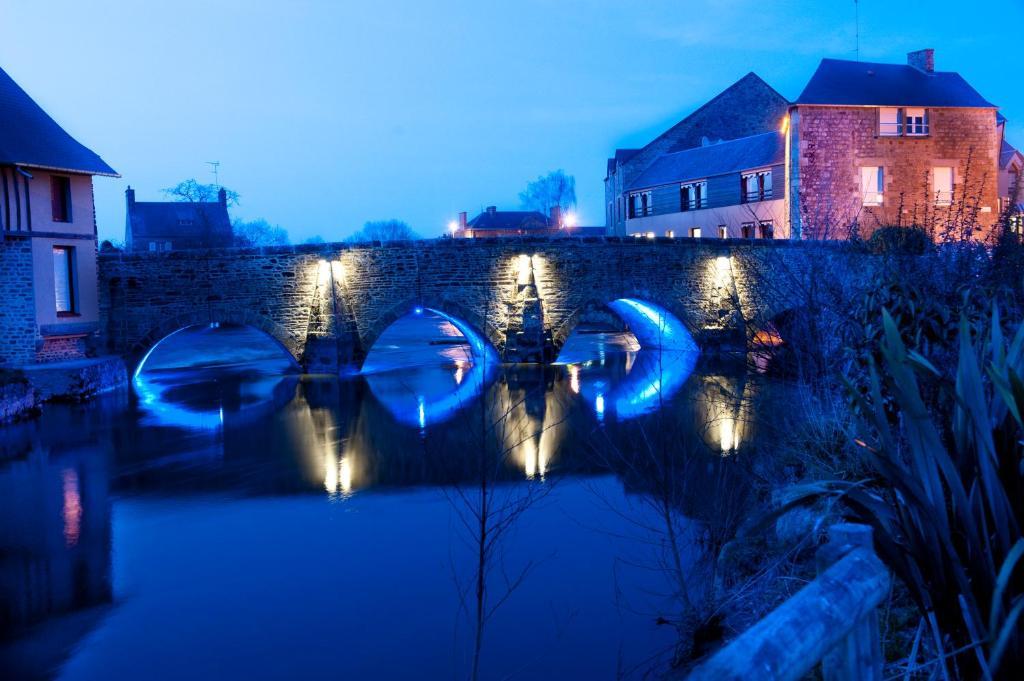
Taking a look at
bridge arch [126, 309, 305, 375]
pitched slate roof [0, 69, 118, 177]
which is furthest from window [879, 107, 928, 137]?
pitched slate roof [0, 69, 118, 177]

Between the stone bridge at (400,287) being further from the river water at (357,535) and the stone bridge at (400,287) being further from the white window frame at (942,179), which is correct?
the white window frame at (942,179)

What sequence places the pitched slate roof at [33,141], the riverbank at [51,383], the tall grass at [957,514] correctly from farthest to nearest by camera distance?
the pitched slate roof at [33,141]
the riverbank at [51,383]
the tall grass at [957,514]

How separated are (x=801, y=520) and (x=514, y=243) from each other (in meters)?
14.9

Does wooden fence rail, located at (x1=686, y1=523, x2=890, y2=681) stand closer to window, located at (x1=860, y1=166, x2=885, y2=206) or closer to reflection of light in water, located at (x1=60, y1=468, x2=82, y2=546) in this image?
reflection of light in water, located at (x1=60, y1=468, x2=82, y2=546)

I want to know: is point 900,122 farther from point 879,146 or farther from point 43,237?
point 43,237

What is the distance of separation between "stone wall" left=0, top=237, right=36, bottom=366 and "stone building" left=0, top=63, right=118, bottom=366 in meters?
0.02

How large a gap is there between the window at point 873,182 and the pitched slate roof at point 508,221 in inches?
1205

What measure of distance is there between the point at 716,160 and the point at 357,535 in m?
25.2

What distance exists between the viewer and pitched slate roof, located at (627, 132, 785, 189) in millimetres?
28344

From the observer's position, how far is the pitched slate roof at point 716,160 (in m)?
28.3

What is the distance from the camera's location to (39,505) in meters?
10.5

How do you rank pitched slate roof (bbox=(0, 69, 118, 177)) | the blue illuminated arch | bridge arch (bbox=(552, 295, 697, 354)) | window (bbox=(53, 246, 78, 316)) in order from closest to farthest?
the blue illuminated arch, pitched slate roof (bbox=(0, 69, 118, 177)), window (bbox=(53, 246, 78, 316)), bridge arch (bbox=(552, 295, 697, 354))

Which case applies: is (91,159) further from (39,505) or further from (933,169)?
(933,169)

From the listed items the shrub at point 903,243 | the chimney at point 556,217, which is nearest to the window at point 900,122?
the shrub at point 903,243
